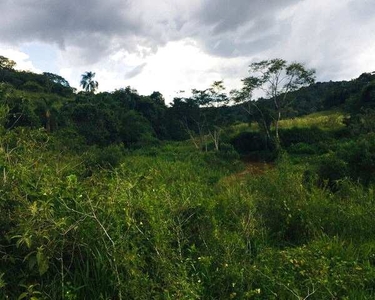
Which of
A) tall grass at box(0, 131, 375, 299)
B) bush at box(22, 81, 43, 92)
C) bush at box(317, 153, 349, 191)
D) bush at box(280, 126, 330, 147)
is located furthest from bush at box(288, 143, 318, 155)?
bush at box(22, 81, 43, 92)

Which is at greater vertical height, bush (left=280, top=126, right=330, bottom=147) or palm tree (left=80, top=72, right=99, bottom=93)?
palm tree (left=80, top=72, right=99, bottom=93)

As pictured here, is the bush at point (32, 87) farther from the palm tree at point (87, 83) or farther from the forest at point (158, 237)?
the forest at point (158, 237)

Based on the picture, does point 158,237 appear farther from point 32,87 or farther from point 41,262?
point 32,87

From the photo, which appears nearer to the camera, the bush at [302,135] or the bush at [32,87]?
the bush at [302,135]

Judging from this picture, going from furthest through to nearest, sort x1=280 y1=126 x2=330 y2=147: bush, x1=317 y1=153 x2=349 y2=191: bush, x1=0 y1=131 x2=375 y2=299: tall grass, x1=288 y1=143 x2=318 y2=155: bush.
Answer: x1=280 y1=126 x2=330 y2=147: bush → x1=288 y1=143 x2=318 y2=155: bush → x1=317 y1=153 x2=349 y2=191: bush → x1=0 y1=131 x2=375 y2=299: tall grass

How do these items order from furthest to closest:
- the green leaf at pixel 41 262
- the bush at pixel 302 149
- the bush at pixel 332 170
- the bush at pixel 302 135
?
1. the bush at pixel 302 135
2. the bush at pixel 302 149
3. the bush at pixel 332 170
4. the green leaf at pixel 41 262

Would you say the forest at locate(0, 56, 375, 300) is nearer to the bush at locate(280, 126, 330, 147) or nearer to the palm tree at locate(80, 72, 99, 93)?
the bush at locate(280, 126, 330, 147)

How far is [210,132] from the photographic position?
99.9 feet

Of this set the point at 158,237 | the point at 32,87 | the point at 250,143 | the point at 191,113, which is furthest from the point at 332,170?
the point at 32,87

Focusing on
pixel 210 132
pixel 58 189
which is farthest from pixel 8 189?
pixel 210 132

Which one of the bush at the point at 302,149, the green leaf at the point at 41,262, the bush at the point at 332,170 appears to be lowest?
the bush at the point at 302,149

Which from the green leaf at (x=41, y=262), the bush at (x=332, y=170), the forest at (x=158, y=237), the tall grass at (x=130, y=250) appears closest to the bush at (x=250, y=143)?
the bush at (x=332, y=170)

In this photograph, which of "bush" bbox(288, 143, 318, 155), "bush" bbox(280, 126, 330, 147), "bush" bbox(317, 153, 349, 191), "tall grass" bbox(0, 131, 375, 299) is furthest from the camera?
"bush" bbox(280, 126, 330, 147)

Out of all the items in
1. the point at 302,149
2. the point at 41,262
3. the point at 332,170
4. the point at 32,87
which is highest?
the point at 32,87
